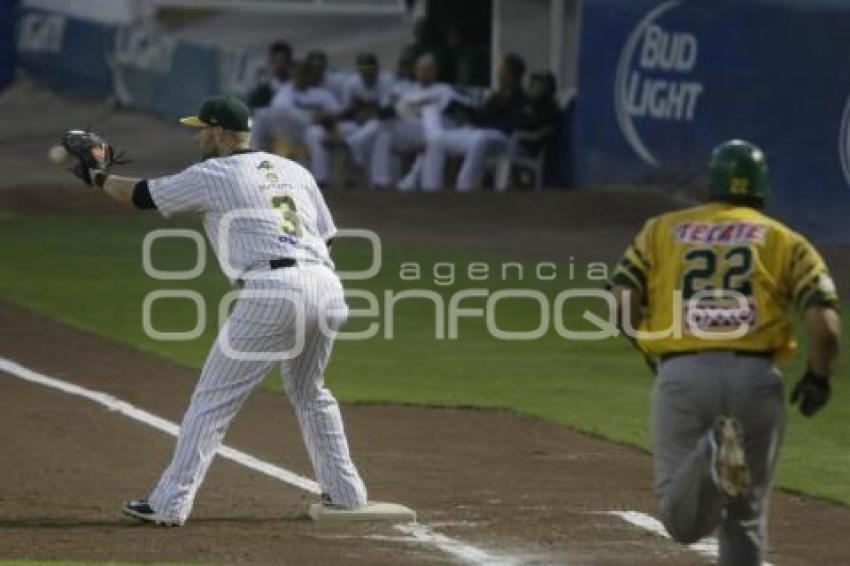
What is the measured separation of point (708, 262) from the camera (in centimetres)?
800

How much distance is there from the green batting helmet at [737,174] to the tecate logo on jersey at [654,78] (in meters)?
14.4

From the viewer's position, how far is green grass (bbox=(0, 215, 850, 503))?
13305 millimetres

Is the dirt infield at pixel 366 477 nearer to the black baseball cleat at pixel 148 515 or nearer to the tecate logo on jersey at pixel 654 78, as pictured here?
the black baseball cleat at pixel 148 515

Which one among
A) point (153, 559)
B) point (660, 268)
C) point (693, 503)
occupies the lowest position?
point (153, 559)

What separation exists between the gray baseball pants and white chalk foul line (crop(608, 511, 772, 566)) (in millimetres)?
1298

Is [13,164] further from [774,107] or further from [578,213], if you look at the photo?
[774,107]

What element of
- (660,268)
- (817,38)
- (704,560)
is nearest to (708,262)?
(660,268)

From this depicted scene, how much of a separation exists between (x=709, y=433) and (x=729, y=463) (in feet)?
0.72

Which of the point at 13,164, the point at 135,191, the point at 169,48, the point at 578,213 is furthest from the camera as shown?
the point at 169,48

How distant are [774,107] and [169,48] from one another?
1083cm

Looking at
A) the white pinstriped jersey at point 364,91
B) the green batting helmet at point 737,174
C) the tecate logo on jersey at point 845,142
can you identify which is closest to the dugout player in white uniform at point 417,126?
the white pinstriped jersey at point 364,91

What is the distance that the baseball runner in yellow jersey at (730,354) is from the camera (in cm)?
791

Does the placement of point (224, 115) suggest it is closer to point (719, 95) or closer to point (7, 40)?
point (719, 95)

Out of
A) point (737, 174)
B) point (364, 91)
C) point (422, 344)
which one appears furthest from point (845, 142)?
point (737, 174)
